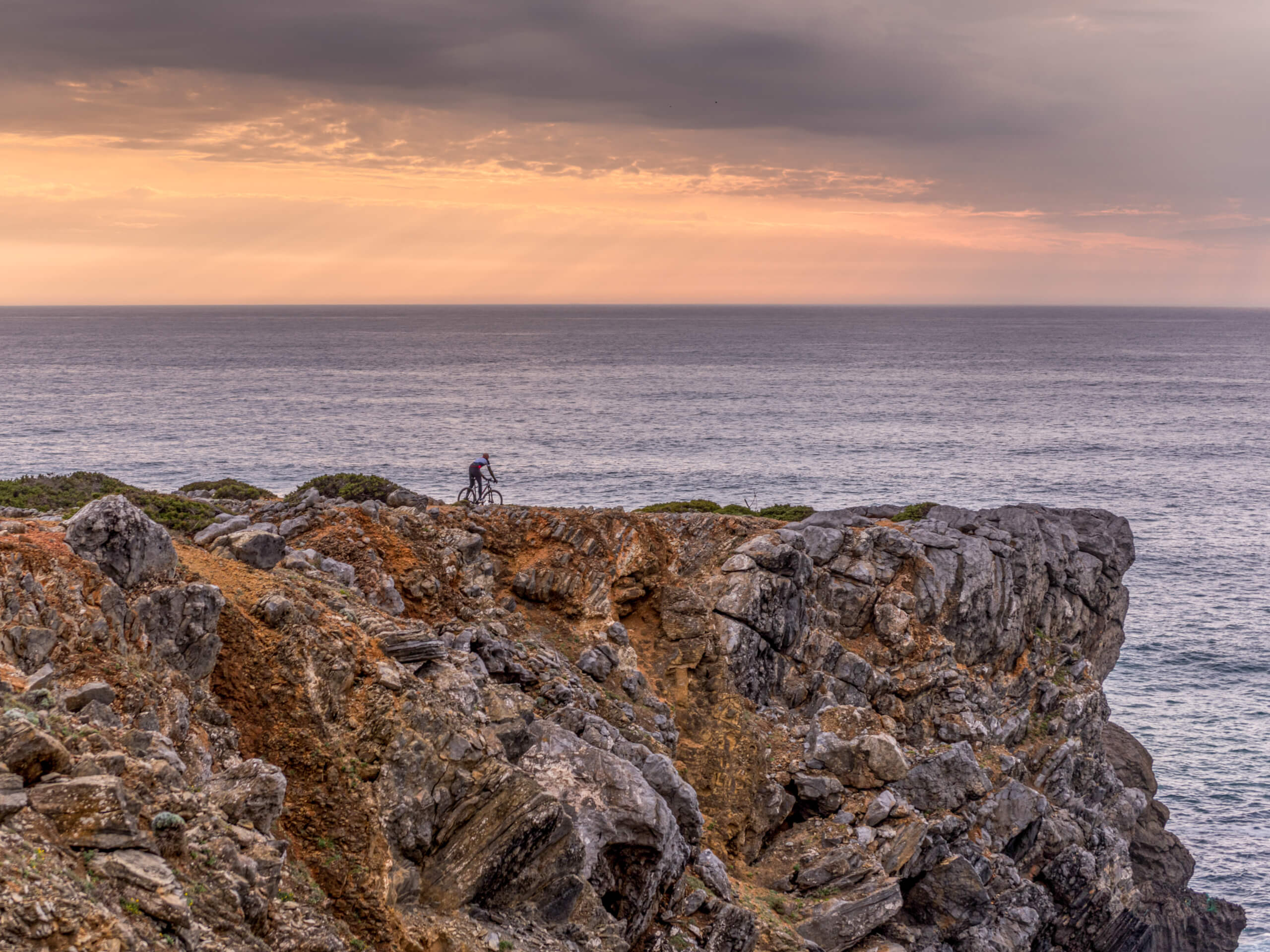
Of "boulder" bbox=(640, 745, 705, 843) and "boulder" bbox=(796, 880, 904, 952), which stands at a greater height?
"boulder" bbox=(640, 745, 705, 843)

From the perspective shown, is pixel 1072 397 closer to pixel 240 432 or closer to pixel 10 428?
pixel 240 432

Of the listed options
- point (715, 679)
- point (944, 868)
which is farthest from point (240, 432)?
point (944, 868)

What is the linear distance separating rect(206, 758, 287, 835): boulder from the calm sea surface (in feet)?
125

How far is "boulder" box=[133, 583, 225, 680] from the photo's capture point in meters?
16.9

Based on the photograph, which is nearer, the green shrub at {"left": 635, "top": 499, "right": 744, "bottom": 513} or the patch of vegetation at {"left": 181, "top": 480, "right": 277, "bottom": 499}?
the green shrub at {"left": 635, "top": 499, "right": 744, "bottom": 513}

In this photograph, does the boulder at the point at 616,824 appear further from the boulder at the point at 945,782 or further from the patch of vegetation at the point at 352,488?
the patch of vegetation at the point at 352,488

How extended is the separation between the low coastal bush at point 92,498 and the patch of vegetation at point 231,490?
312 cm

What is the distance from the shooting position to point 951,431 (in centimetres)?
11669

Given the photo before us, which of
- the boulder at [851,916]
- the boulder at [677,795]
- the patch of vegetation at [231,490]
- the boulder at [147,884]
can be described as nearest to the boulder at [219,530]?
the boulder at [677,795]

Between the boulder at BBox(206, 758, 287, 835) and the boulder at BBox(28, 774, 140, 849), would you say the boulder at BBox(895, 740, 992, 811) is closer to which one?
the boulder at BBox(206, 758, 287, 835)

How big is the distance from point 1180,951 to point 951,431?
87.5 m

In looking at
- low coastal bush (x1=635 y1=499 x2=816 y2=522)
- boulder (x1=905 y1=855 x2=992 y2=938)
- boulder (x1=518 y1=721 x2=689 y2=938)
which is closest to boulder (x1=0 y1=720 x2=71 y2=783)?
boulder (x1=518 y1=721 x2=689 y2=938)

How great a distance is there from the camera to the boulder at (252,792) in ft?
45.8

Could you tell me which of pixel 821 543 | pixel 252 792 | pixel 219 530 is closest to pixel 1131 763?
pixel 821 543
